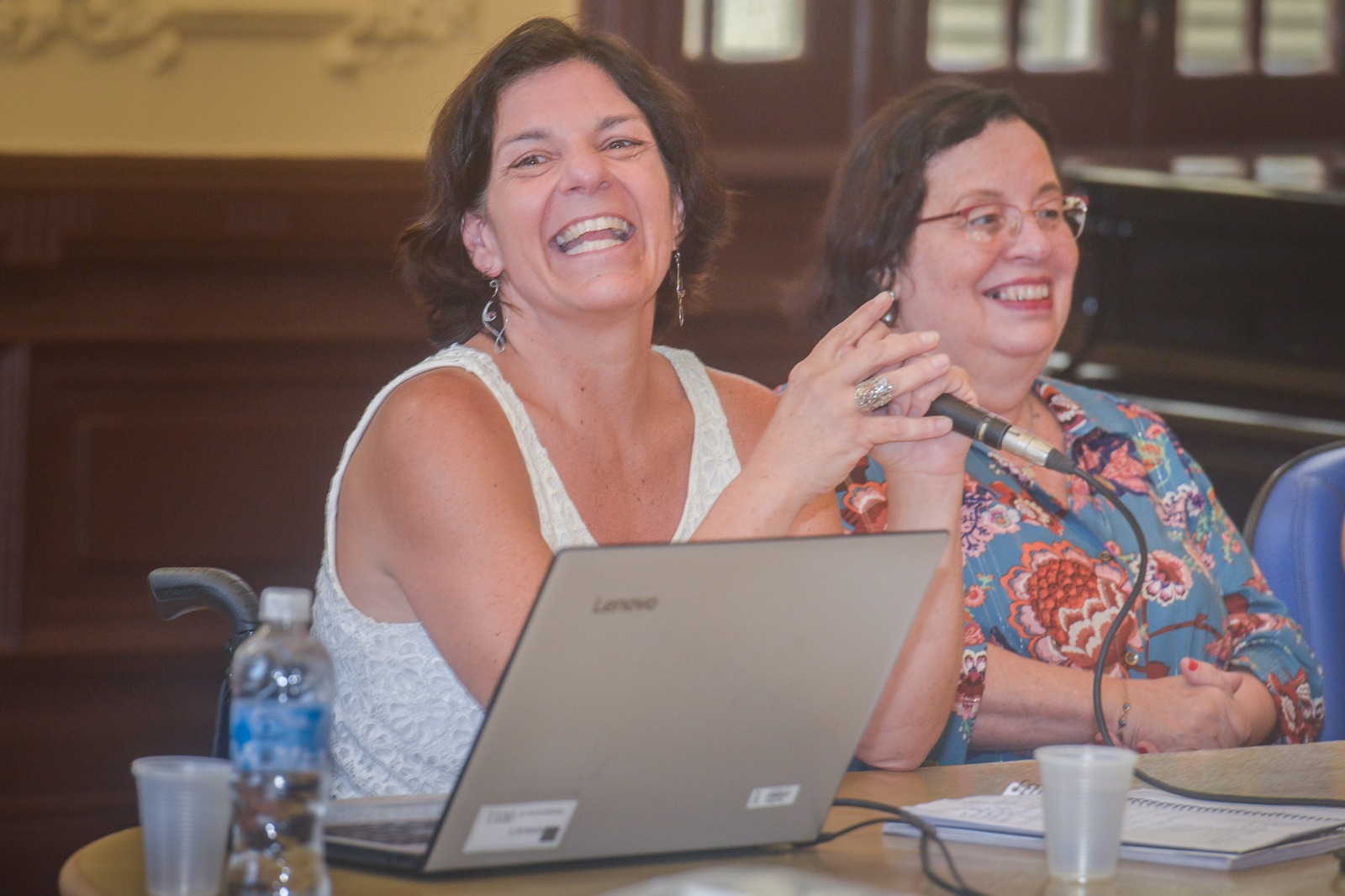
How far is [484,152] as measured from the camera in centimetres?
189

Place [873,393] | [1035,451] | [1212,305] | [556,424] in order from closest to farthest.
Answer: [1035,451]
[873,393]
[556,424]
[1212,305]

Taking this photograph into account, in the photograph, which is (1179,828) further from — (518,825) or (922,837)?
(518,825)

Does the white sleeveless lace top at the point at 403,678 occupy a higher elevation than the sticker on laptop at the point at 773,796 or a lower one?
lower

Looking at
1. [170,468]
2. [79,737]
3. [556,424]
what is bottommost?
[79,737]

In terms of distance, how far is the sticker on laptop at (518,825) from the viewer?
116 centimetres

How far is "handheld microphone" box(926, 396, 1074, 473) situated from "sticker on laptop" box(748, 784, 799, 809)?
0.36 meters

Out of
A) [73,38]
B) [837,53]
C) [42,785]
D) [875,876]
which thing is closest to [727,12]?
[837,53]

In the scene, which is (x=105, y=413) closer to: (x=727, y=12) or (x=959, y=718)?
(x=727, y=12)

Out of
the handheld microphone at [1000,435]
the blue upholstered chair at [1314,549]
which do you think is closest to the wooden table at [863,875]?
the handheld microphone at [1000,435]

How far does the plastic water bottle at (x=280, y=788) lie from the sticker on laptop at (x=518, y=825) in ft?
0.33

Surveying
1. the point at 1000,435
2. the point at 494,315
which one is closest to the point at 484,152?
the point at 494,315

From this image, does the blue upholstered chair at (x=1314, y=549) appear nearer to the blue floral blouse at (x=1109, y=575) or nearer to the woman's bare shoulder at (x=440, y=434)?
the blue floral blouse at (x=1109, y=575)

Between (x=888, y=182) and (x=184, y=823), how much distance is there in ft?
4.68

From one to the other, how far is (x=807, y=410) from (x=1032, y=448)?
217 millimetres
